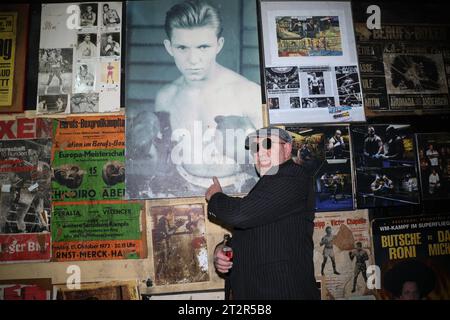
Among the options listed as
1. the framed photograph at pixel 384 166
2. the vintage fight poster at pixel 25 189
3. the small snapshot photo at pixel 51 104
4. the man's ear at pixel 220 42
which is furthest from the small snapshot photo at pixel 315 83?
the vintage fight poster at pixel 25 189

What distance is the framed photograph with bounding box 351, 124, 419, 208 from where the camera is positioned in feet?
7.02

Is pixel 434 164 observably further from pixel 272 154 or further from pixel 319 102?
pixel 272 154

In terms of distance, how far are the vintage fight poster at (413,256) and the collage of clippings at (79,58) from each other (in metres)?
2.17

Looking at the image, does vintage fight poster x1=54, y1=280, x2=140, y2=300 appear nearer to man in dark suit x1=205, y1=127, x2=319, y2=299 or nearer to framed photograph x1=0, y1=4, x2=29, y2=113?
man in dark suit x1=205, y1=127, x2=319, y2=299

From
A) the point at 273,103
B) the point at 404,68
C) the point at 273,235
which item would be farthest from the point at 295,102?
the point at 273,235

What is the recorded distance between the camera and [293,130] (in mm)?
2133

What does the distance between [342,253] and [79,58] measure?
92.7 inches

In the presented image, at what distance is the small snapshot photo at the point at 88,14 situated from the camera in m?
2.21

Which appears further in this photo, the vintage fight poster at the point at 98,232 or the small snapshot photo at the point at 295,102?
the small snapshot photo at the point at 295,102

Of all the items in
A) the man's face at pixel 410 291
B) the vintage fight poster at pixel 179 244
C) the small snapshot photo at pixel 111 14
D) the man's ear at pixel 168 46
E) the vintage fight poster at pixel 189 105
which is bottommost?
the man's face at pixel 410 291

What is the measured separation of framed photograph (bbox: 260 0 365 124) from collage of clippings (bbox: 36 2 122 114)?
3.69ft

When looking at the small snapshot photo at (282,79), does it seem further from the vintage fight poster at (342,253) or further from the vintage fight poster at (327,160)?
the vintage fight poster at (342,253)
